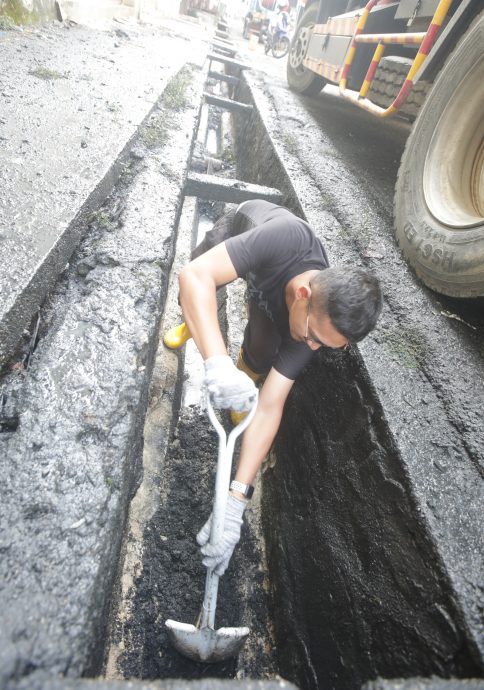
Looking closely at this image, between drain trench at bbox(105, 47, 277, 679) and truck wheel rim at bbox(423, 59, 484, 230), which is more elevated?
truck wheel rim at bbox(423, 59, 484, 230)

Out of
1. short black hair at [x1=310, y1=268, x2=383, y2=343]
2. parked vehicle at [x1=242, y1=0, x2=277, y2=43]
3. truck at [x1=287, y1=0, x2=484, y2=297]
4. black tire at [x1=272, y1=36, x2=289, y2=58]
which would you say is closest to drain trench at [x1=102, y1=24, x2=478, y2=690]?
short black hair at [x1=310, y1=268, x2=383, y2=343]

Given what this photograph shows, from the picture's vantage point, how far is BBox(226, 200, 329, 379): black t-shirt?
1666mm

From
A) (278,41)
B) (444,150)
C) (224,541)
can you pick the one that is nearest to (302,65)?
(444,150)

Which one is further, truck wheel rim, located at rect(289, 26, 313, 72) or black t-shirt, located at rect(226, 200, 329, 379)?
truck wheel rim, located at rect(289, 26, 313, 72)

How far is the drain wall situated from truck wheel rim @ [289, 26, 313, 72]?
5073 mm

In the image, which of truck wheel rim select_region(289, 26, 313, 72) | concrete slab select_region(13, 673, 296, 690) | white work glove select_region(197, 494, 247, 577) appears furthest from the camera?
truck wheel rim select_region(289, 26, 313, 72)

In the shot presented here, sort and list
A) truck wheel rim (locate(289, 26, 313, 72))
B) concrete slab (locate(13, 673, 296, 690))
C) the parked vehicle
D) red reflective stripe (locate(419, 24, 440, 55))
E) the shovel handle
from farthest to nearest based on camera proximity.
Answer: the parked vehicle → truck wheel rim (locate(289, 26, 313, 72)) → red reflective stripe (locate(419, 24, 440, 55)) → the shovel handle → concrete slab (locate(13, 673, 296, 690))

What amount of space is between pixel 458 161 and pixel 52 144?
229cm

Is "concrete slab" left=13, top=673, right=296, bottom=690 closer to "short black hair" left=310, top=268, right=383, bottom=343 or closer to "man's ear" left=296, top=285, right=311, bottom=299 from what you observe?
"short black hair" left=310, top=268, right=383, bottom=343

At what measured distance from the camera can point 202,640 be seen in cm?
132

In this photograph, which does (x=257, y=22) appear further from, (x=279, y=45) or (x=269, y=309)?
(x=269, y=309)

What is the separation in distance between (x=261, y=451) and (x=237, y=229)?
1.33 m

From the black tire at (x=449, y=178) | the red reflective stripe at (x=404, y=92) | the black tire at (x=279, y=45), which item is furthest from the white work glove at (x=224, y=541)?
the black tire at (x=279, y=45)

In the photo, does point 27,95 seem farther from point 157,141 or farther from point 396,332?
point 396,332
